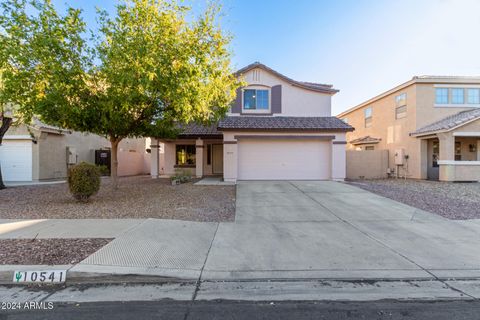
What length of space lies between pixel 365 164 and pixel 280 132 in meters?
7.47

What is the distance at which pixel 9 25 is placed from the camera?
25.8ft

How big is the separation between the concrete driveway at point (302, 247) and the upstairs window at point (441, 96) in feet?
44.6

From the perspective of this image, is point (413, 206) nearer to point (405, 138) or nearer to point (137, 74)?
point (137, 74)

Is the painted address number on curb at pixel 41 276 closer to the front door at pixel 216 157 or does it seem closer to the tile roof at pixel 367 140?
the front door at pixel 216 157

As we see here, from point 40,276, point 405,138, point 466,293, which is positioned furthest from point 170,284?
point 405,138

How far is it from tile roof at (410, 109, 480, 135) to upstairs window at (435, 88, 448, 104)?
120 centimetres

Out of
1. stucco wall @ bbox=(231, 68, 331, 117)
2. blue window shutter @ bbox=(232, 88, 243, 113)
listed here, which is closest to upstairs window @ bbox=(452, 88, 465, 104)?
stucco wall @ bbox=(231, 68, 331, 117)

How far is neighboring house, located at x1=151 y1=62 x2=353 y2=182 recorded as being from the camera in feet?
48.9

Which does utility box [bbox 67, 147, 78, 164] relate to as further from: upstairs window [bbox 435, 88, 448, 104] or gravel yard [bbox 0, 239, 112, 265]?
upstairs window [bbox 435, 88, 448, 104]

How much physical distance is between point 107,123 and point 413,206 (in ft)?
35.7

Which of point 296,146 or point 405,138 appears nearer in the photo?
point 296,146

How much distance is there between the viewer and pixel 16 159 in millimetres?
15961

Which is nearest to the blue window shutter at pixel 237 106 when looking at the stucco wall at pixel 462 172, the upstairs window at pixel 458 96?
the stucco wall at pixel 462 172

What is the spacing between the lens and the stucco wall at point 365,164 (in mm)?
17844
